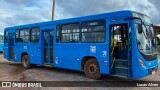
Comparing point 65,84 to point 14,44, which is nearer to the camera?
point 65,84

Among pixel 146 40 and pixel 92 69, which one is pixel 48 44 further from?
pixel 146 40

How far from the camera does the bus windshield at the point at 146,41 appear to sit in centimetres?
1009

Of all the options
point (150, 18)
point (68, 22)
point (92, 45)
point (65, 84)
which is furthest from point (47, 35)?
point (150, 18)

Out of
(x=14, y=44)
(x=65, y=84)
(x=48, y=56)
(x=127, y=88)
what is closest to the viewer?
(x=127, y=88)

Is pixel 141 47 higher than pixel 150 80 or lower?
higher

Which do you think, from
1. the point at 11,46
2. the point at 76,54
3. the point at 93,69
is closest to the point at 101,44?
the point at 93,69

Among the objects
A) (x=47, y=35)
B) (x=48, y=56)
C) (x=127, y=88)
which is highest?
(x=47, y=35)

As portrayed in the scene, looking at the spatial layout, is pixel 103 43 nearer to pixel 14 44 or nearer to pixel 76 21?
pixel 76 21

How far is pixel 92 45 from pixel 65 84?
236cm

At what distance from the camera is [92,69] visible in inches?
462

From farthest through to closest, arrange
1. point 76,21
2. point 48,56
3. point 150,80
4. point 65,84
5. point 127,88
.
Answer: point 48,56 < point 76,21 < point 150,80 < point 65,84 < point 127,88

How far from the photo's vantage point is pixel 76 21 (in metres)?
12.6

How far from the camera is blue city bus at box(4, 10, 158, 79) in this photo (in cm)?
998

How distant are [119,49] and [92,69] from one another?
1792 millimetres
